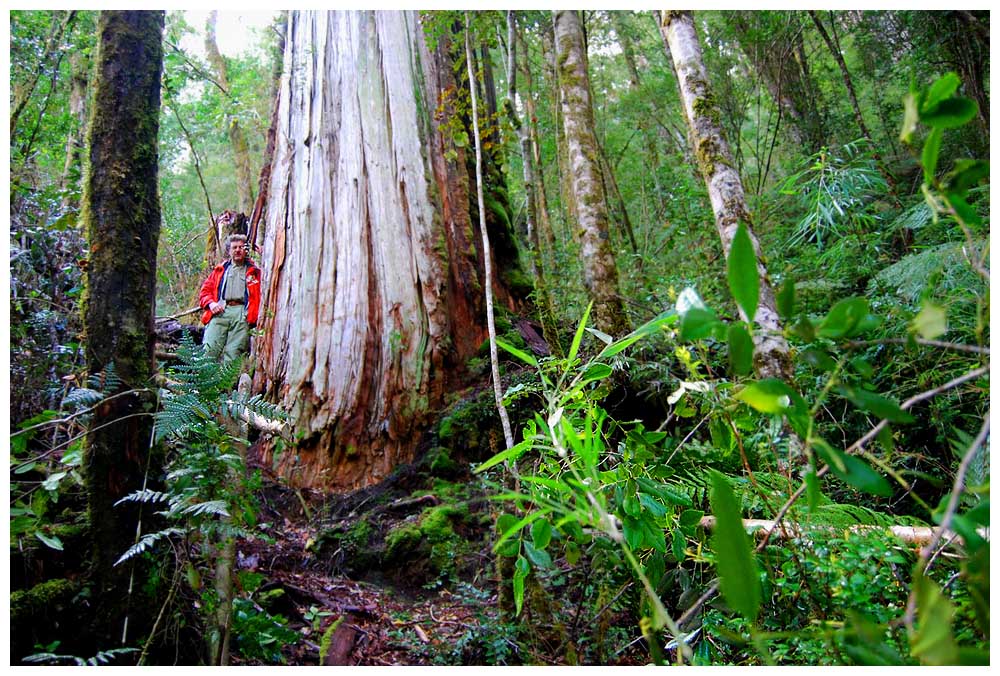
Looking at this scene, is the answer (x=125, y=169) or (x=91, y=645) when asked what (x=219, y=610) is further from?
(x=125, y=169)

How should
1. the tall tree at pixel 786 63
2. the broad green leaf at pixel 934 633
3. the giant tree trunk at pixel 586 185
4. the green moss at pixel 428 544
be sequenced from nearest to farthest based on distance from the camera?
1. the broad green leaf at pixel 934 633
2. the green moss at pixel 428 544
3. the giant tree trunk at pixel 586 185
4. the tall tree at pixel 786 63

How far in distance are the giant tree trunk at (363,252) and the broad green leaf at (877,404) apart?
3613mm

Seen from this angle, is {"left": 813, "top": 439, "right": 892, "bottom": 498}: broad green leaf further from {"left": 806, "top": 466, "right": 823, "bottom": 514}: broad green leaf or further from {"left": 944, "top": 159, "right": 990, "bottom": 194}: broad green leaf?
{"left": 944, "top": 159, "right": 990, "bottom": 194}: broad green leaf

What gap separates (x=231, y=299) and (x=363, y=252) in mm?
1452

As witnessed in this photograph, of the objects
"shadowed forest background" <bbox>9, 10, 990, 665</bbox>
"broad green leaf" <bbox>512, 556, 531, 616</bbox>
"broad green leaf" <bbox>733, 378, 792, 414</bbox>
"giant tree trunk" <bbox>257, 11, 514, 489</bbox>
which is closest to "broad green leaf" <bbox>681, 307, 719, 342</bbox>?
"shadowed forest background" <bbox>9, 10, 990, 665</bbox>

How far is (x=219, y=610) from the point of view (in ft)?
5.59

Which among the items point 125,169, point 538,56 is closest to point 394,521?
point 125,169

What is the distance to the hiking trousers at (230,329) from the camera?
4898mm

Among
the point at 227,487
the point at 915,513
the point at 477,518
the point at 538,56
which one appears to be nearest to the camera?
the point at 227,487

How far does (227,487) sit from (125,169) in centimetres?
116

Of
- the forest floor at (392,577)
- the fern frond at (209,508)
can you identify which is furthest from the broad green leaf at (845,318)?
the fern frond at (209,508)

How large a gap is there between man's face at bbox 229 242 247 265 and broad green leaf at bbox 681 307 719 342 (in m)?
5.06

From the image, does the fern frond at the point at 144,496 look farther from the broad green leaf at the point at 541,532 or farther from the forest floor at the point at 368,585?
the broad green leaf at the point at 541,532

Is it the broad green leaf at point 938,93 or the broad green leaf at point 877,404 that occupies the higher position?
the broad green leaf at point 938,93
